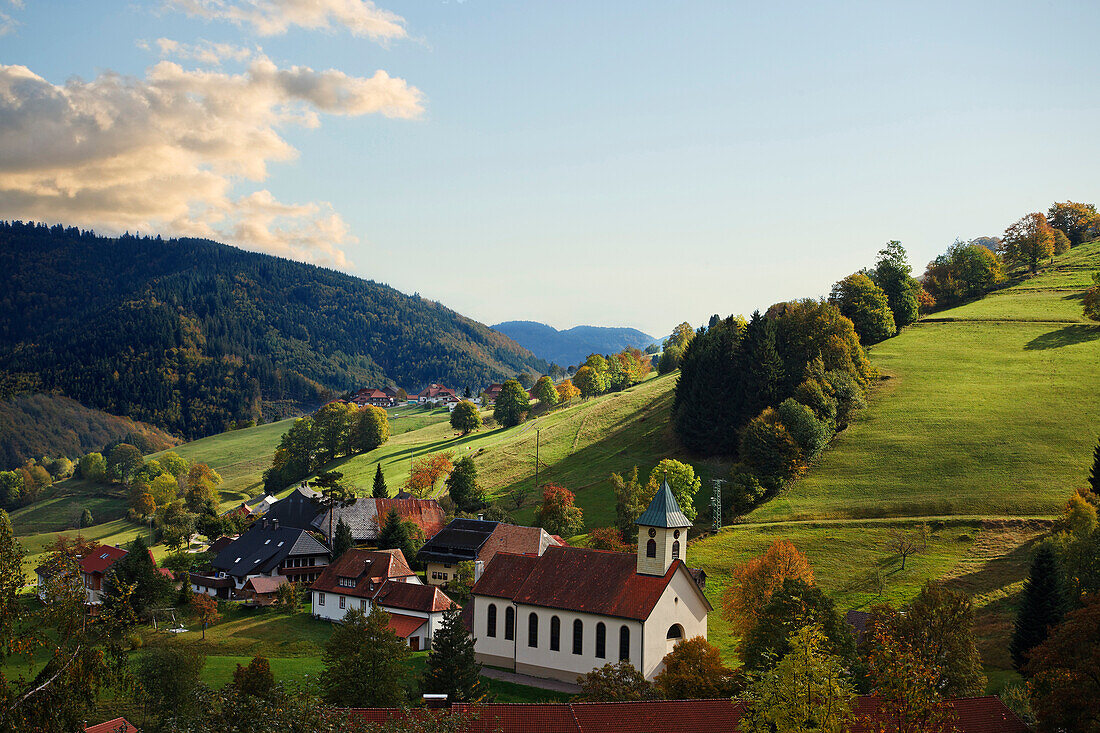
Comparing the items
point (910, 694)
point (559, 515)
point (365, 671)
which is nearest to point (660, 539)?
point (365, 671)

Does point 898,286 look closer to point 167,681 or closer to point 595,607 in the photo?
point 595,607

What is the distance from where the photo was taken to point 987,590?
176 ft

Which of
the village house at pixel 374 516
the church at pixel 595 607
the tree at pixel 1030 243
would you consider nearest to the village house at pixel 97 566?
the village house at pixel 374 516

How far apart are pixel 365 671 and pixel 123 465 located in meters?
139

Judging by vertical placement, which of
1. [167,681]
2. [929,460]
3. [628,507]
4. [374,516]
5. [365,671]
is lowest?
[374,516]

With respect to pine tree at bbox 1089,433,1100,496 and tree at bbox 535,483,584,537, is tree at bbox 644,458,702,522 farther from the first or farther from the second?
pine tree at bbox 1089,433,1100,496

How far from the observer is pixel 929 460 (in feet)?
241

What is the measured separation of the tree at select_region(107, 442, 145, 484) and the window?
Result: 12278cm

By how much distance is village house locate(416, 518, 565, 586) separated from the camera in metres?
66.4

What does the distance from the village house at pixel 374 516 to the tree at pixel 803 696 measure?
62.3 meters

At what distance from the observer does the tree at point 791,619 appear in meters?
37.8

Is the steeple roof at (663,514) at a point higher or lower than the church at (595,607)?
higher

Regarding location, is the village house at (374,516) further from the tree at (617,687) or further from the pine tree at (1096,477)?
the pine tree at (1096,477)

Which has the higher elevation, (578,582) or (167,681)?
(578,582)
